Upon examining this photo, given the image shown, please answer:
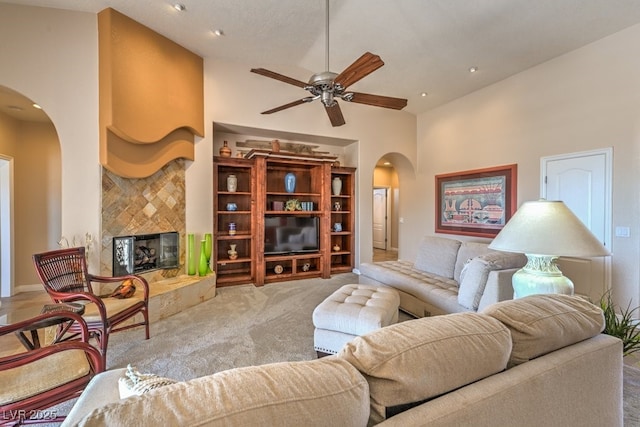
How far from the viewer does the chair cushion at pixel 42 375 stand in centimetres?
133

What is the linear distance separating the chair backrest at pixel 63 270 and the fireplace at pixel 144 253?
2.26 feet

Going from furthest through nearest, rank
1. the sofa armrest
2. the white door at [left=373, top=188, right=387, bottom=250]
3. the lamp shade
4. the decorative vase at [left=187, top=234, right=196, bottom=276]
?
1. the white door at [left=373, top=188, right=387, bottom=250]
2. the decorative vase at [left=187, top=234, right=196, bottom=276]
3. the sofa armrest
4. the lamp shade

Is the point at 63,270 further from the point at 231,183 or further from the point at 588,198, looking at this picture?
the point at 588,198

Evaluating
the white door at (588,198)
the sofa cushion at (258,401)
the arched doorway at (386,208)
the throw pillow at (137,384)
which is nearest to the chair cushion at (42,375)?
the throw pillow at (137,384)

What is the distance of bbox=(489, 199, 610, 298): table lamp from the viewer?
1.70 meters

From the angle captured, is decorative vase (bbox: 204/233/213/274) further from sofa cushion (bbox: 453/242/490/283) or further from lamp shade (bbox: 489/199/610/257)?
lamp shade (bbox: 489/199/610/257)

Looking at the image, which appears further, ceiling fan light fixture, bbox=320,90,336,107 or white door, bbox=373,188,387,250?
white door, bbox=373,188,387,250

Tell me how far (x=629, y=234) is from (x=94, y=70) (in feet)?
20.4

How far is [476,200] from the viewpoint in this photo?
499 cm

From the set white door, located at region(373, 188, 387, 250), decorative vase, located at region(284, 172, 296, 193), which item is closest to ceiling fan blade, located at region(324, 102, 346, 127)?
decorative vase, located at region(284, 172, 296, 193)

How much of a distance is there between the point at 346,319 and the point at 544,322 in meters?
1.41

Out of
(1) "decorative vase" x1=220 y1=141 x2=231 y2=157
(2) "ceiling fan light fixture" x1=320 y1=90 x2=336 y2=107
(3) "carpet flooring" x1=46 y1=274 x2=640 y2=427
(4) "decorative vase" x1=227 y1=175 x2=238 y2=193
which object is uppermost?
(2) "ceiling fan light fixture" x1=320 y1=90 x2=336 y2=107

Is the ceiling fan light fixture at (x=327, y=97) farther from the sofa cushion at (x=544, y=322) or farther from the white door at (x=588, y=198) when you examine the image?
the white door at (x=588, y=198)

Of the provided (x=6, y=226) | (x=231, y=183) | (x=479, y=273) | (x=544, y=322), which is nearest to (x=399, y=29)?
(x=479, y=273)
